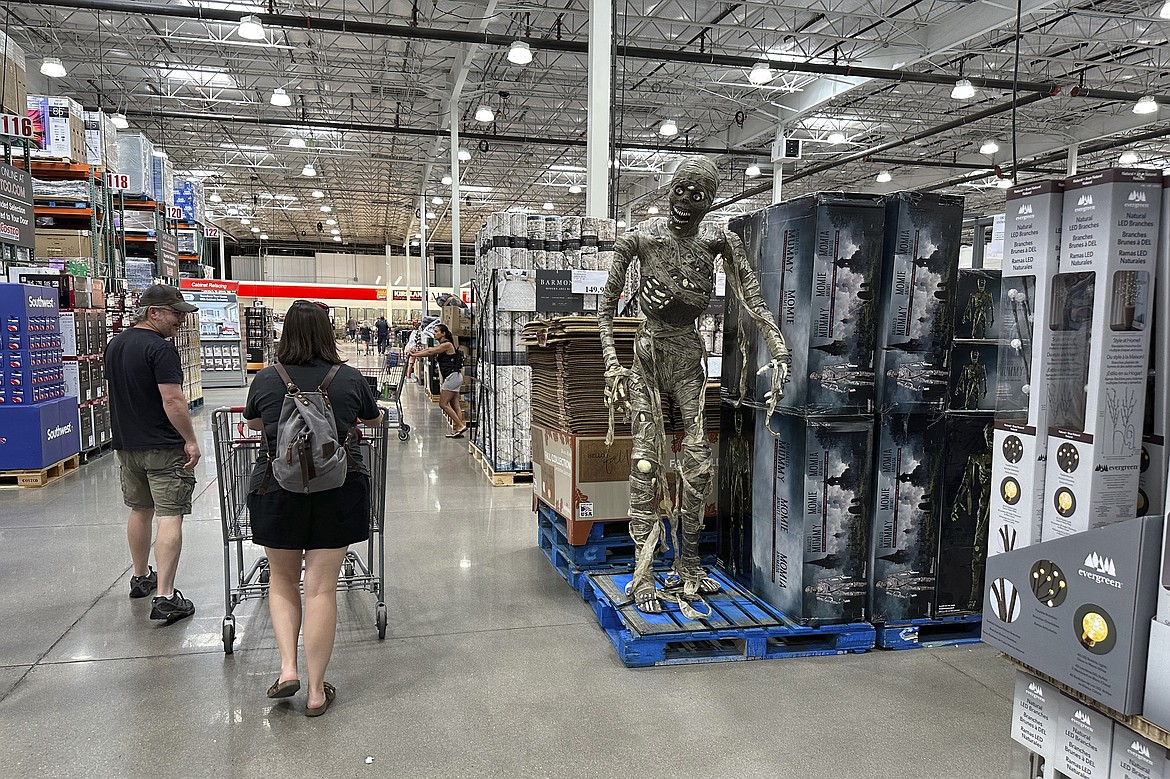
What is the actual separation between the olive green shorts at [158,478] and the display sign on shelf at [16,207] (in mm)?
4600

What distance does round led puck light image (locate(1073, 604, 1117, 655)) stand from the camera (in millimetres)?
1479

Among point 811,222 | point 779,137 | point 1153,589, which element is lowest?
point 1153,589

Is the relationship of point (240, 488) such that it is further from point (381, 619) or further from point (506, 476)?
point (506, 476)

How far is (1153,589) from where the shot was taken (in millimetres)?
1420

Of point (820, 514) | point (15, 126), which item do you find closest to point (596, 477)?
point (820, 514)

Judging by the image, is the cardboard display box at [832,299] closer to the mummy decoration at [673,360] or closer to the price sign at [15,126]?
the mummy decoration at [673,360]

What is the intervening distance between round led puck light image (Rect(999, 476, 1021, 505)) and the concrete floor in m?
1.47

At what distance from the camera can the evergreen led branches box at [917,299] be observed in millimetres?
3678

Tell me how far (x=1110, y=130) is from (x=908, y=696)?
18289 millimetres

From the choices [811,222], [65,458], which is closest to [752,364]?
[811,222]

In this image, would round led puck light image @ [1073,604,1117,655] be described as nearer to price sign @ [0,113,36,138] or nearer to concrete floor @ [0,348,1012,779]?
concrete floor @ [0,348,1012,779]

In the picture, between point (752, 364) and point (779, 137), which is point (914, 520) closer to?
point (752, 364)

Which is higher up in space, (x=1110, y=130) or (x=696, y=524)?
(x=1110, y=130)

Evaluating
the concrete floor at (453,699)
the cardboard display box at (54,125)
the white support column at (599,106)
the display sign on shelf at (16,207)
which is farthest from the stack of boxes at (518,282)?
the cardboard display box at (54,125)
